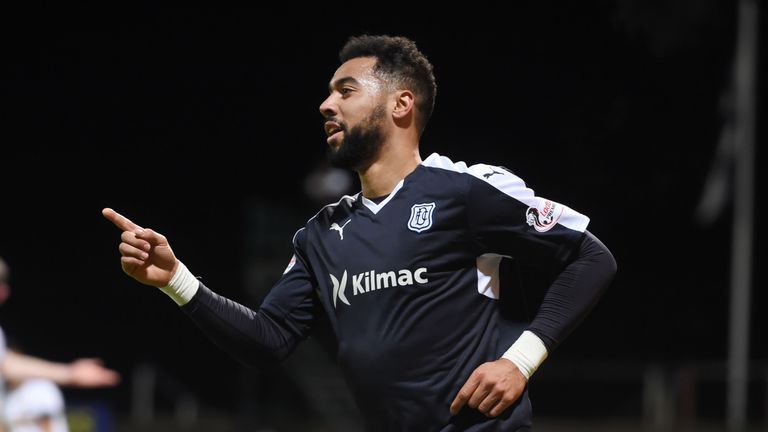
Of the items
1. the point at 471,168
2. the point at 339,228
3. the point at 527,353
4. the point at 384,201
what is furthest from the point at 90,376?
the point at 527,353

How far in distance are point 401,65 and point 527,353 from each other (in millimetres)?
1027

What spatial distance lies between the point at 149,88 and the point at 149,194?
31.1 feet

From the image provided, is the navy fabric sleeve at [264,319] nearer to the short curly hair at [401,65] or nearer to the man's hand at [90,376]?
the short curly hair at [401,65]

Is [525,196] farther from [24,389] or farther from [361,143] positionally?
[24,389]

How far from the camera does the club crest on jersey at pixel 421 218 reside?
3.06m

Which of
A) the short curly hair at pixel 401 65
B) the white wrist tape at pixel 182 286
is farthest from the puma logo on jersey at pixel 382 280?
the short curly hair at pixel 401 65

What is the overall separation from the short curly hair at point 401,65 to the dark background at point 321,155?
3.97m

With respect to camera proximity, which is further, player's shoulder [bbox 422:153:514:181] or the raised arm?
the raised arm

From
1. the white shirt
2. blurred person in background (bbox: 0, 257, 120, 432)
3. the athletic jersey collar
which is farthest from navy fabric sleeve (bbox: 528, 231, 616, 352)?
the white shirt

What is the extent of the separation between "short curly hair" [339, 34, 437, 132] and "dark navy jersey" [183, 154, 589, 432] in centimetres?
34

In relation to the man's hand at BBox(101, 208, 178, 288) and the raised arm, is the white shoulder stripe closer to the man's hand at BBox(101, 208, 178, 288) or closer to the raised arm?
the man's hand at BBox(101, 208, 178, 288)

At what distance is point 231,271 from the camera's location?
23422 mm

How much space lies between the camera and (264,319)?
3303mm

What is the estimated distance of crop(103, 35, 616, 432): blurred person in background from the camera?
2.94 metres
